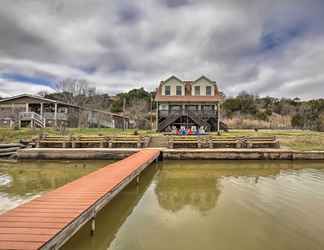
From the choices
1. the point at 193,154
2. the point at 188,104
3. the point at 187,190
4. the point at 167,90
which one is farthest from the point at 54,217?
the point at 167,90

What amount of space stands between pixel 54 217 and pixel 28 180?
719cm

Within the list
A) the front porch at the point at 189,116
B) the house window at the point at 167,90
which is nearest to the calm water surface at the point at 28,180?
the front porch at the point at 189,116

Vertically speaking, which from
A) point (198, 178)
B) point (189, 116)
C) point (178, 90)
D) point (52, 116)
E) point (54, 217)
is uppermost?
point (178, 90)

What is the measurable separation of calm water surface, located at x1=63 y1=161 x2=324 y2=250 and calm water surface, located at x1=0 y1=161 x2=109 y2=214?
9.73 feet

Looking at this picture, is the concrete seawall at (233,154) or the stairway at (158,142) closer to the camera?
the concrete seawall at (233,154)

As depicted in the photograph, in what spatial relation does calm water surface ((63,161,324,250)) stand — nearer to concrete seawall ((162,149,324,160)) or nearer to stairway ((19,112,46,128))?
concrete seawall ((162,149,324,160))

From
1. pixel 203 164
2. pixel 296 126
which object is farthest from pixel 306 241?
Answer: pixel 296 126

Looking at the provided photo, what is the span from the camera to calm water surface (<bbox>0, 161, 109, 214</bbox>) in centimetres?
777

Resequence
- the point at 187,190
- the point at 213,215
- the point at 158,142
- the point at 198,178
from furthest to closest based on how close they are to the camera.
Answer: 1. the point at 158,142
2. the point at 198,178
3. the point at 187,190
4. the point at 213,215

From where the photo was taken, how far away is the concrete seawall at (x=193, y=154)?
624 inches

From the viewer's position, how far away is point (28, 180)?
34.2ft

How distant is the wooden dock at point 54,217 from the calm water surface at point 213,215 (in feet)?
2.07

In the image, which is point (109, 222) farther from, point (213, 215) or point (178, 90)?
point (178, 90)

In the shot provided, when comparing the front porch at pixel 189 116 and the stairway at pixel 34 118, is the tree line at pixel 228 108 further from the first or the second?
the stairway at pixel 34 118
